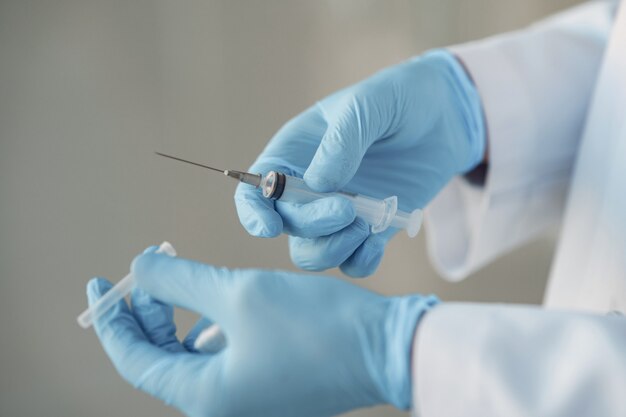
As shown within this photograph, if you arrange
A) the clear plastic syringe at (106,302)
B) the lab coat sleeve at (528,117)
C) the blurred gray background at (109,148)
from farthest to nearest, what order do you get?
the lab coat sleeve at (528,117) < the blurred gray background at (109,148) < the clear plastic syringe at (106,302)

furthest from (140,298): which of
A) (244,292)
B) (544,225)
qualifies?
(544,225)

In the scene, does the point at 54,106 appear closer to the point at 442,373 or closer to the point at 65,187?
the point at 65,187

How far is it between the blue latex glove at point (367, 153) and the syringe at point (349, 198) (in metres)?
0.01

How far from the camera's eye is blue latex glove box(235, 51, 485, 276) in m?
0.74

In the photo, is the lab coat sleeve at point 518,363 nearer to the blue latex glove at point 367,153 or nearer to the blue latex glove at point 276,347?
the blue latex glove at point 276,347

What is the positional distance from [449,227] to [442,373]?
683 millimetres

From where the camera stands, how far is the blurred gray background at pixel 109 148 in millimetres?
863

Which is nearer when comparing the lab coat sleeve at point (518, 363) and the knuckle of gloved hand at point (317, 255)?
the lab coat sleeve at point (518, 363)

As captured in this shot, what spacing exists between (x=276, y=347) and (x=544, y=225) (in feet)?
2.76

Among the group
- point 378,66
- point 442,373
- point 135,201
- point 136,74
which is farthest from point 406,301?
point 378,66

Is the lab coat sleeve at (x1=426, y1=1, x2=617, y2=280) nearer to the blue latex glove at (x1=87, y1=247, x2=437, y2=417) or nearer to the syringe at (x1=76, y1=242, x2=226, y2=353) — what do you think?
the blue latex glove at (x1=87, y1=247, x2=437, y2=417)

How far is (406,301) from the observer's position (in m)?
0.67

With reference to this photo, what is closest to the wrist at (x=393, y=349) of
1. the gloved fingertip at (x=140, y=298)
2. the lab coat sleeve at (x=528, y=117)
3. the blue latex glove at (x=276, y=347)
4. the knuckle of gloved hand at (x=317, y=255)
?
the blue latex glove at (x=276, y=347)

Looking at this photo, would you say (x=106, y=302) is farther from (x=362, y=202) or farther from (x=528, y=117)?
(x=528, y=117)
